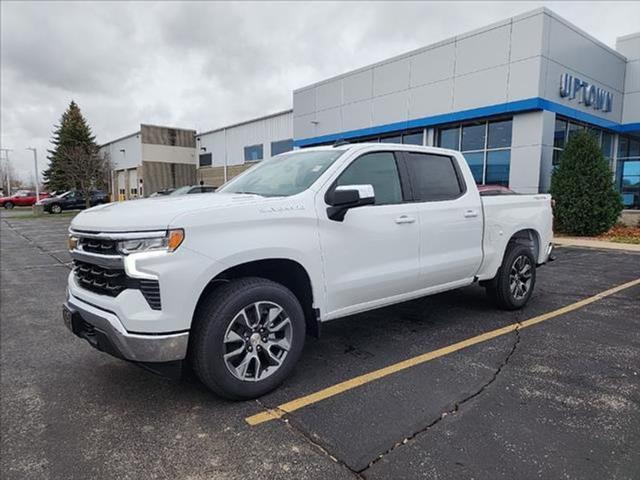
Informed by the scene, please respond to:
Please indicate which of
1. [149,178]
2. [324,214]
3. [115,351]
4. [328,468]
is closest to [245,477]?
[328,468]

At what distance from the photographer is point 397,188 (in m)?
4.27

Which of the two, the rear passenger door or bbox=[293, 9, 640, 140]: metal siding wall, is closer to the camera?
the rear passenger door

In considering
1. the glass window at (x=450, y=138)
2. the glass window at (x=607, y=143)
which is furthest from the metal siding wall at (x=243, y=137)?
the glass window at (x=607, y=143)

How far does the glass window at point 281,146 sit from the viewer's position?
29.4 metres

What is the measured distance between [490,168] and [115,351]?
15840 millimetres

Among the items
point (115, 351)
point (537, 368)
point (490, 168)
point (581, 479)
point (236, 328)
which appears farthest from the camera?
point (490, 168)

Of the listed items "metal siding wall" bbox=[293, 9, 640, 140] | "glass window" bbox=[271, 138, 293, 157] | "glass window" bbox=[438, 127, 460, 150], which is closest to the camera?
"metal siding wall" bbox=[293, 9, 640, 140]

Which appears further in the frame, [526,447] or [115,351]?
[115,351]

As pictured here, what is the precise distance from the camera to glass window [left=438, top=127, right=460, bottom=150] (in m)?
17.5

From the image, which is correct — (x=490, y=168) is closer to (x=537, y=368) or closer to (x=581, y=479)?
(x=537, y=368)

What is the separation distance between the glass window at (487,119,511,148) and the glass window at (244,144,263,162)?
64.7 ft

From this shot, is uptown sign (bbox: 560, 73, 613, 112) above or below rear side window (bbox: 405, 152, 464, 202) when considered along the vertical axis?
above

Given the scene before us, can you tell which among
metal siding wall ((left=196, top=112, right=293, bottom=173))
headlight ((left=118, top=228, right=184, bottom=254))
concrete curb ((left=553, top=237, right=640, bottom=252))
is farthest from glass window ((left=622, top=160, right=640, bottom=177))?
headlight ((left=118, top=228, right=184, bottom=254))

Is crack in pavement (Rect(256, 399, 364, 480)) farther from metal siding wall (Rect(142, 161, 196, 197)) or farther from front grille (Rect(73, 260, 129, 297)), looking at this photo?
metal siding wall (Rect(142, 161, 196, 197))
